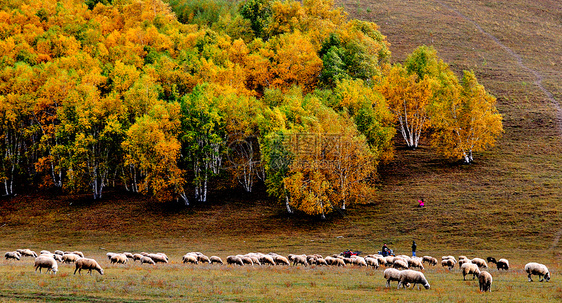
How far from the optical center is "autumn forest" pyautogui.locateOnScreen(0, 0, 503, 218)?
7012cm

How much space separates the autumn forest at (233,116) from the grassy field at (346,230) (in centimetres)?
310

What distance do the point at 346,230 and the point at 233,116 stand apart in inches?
970

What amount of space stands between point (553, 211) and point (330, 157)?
2569cm

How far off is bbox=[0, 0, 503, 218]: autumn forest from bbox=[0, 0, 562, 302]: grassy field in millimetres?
3102

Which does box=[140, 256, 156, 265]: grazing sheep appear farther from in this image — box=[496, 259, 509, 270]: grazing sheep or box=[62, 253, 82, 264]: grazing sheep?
box=[496, 259, 509, 270]: grazing sheep

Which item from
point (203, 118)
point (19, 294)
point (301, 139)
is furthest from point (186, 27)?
point (19, 294)

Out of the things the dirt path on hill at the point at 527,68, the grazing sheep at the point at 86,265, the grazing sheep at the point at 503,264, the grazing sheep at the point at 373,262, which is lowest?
the grazing sheep at the point at 373,262

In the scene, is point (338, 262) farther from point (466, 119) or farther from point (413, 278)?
point (466, 119)

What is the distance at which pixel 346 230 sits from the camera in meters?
64.9

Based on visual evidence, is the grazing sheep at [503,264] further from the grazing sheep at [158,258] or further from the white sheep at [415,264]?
the grazing sheep at [158,258]

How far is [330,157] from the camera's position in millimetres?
69312

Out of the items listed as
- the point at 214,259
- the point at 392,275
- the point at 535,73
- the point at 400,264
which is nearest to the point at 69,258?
the point at 214,259

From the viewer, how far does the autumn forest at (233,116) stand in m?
70.1

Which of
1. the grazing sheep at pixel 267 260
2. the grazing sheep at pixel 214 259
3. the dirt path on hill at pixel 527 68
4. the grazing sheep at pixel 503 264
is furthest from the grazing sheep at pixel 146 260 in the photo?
the dirt path on hill at pixel 527 68
